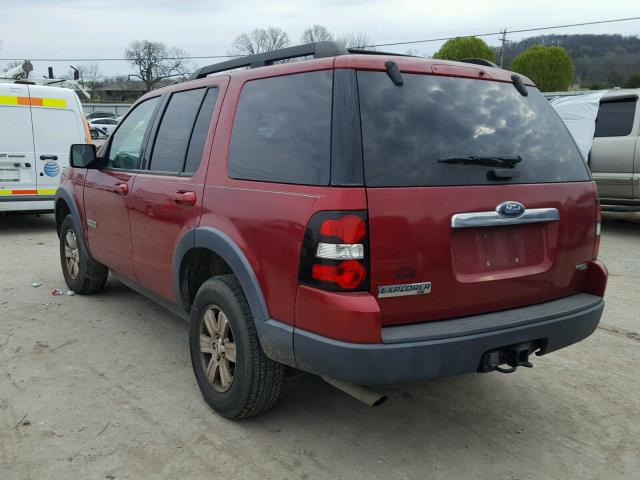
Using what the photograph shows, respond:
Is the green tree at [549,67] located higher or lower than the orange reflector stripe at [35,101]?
higher

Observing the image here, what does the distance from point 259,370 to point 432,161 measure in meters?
1.34

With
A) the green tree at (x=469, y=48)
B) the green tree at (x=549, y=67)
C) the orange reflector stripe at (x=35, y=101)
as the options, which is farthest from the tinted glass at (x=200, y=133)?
the green tree at (x=549, y=67)

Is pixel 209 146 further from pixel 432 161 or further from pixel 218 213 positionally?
pixel 432 161

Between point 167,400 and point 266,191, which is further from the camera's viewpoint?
point 167,400

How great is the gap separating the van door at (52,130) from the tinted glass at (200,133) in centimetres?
648

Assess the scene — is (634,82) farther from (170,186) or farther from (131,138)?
(170,186)

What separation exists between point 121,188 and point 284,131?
1909 mm

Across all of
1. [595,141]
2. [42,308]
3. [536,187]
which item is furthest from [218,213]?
[595,141]

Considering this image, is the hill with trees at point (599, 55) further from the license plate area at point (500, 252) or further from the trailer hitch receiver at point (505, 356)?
the trailer hitch receiver at point (505, 356)

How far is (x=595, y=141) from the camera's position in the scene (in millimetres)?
9312

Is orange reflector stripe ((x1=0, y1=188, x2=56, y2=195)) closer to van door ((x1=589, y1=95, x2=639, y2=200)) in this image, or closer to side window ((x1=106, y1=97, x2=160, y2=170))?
side window ((x1=106, y1=97, x2=160, y2=170))

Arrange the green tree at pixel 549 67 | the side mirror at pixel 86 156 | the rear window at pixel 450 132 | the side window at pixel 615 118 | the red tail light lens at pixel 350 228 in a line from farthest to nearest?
the green tree at pixel 549 67 < the side window at pixel 615 118 < the side mirror at pixel 86 156 < the rear window at pixel 450 132 < the red tail light lens at pixel 350 228

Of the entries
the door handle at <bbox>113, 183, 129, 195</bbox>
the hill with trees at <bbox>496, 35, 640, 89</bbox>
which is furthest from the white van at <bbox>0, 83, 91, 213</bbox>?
the hill with trees at <bbox>496, 35, 640, 89</bbox>

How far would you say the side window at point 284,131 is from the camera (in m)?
2.62
